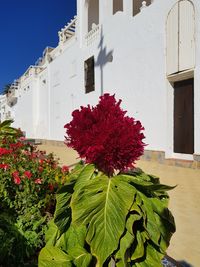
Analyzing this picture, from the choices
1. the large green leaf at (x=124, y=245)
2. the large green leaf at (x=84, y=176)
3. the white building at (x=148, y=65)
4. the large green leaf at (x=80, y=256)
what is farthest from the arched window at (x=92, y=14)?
the large green leaf at (x=124, y=245)

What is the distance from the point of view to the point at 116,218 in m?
1.33

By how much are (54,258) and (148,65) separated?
32.7 ft

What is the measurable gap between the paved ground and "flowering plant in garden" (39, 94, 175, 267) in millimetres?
1845

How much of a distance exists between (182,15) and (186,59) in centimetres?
145

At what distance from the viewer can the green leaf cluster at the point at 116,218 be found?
52.3 inches

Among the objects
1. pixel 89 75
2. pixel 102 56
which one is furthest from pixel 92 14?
pixel 102 56

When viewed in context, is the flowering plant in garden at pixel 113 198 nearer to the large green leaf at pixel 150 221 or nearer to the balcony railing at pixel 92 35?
the large green leaf at pixel 150 221

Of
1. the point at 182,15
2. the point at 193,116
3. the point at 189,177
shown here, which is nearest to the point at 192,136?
the point at 193,116

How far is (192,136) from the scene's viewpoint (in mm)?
9125

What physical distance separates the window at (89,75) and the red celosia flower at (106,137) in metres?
14.4

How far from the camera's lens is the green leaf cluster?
1329 millimetres

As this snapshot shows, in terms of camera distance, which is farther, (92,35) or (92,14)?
(92,14)

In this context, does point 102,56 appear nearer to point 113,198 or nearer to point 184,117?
point 184,117

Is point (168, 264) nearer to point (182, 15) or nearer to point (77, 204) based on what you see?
point (77, 204)
